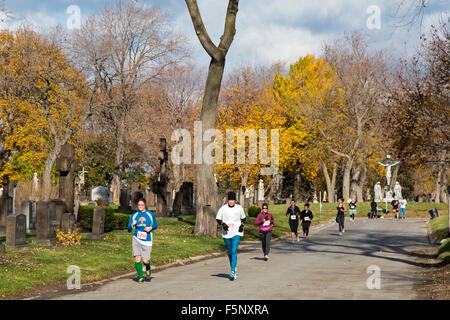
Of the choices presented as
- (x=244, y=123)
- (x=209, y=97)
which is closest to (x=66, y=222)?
(x=209, y=97)

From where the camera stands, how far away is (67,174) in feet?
79.5

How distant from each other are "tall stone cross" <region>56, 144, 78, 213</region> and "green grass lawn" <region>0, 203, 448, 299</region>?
242cm

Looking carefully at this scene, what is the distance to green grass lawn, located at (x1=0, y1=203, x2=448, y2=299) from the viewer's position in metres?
13.2

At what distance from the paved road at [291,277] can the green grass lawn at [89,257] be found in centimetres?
118

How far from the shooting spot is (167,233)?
25500 millimetres

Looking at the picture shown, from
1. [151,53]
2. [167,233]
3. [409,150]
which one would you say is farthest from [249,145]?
[409,150]

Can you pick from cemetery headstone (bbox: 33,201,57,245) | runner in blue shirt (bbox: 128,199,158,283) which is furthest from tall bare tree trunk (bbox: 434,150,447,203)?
cemetery headstone (bbox: 33,201,57,245)

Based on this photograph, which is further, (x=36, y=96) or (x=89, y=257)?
(x=36, y=96)

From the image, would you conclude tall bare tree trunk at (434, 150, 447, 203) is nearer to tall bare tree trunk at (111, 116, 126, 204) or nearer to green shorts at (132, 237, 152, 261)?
green shorts at (132, 237, 152, 261)

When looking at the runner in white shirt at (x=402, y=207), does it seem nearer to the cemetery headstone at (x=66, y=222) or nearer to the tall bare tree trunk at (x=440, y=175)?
the tall bare tree trunk at (x=440, y=175)

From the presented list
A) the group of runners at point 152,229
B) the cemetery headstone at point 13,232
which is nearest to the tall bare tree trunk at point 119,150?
the cemetery headstone at point 13,232

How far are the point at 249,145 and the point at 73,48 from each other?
67.4 ft

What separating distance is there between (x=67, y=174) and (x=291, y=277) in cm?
1279

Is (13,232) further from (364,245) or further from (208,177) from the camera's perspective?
(364,245)
